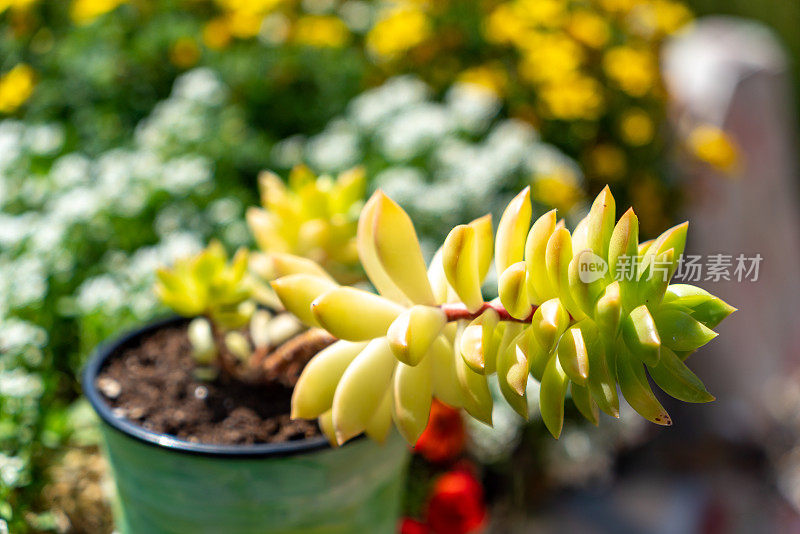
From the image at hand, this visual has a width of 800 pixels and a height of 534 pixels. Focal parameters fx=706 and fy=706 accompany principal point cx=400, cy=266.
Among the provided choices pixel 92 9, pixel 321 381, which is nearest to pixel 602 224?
pixel 321 381

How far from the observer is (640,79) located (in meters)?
1.91

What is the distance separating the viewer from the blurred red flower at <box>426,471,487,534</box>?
46.6 inches

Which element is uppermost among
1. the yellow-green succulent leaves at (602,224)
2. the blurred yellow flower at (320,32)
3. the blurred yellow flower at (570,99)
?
the yellow-green succulent leaves at (602,224)

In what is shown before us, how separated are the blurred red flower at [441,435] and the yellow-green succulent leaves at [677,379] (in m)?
0.71

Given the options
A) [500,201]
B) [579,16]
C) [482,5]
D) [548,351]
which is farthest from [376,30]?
[548,351]

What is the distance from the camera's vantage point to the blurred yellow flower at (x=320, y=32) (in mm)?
1966

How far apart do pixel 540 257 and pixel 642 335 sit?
0.10m

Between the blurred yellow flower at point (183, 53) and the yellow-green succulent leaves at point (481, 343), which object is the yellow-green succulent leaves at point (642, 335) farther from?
the blurred yellow flower at point (183, 53)

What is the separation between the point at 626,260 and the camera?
502 mm

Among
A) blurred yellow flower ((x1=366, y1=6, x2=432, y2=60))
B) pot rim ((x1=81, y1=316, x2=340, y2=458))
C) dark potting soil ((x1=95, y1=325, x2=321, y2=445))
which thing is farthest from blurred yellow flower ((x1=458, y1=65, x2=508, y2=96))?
pot rim ((x1=81, y1=316, x2=340, y2=458))

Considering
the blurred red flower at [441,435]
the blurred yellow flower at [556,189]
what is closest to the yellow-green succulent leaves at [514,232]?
the blurred red flower at [441,435]

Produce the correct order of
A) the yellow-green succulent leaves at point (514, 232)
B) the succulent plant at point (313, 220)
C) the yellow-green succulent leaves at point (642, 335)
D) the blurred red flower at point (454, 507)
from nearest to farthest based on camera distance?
1. the yellow-green succulent leaves at point (642, 335)
2. the yellow-green succulent leaves at point (514, 232)
3. the succulent plant at point (313, 220)
4. the blurred red flower at point (454, 507)

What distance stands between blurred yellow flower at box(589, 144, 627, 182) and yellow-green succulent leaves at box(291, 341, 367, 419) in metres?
1.42

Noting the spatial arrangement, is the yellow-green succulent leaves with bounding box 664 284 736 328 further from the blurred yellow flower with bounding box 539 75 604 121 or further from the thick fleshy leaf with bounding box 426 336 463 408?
the blurred yellow flower with bounding box 539 75 604 121
